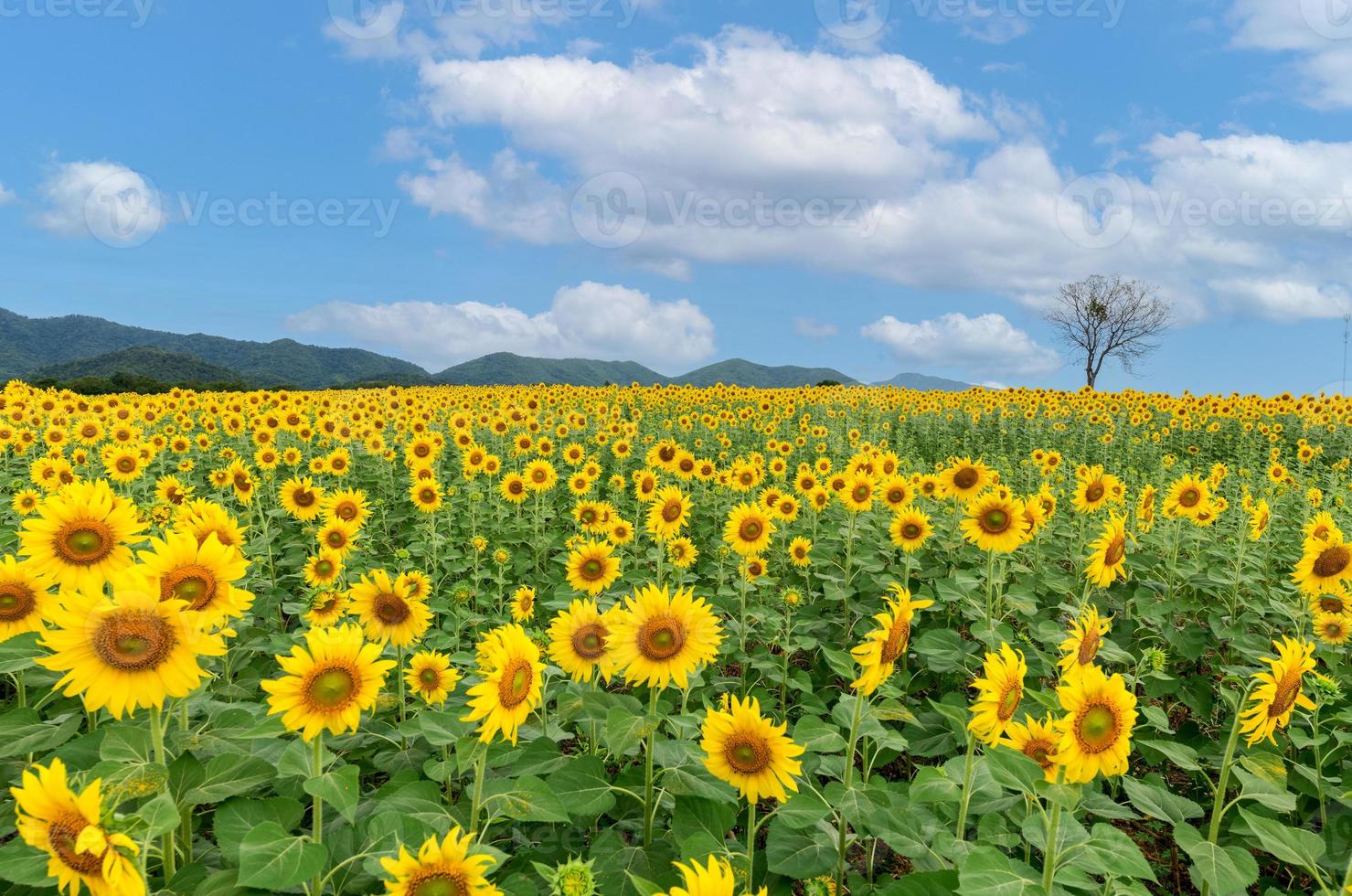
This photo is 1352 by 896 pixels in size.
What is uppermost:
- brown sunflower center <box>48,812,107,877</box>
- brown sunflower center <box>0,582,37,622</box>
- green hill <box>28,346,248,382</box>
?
green hill <box>28,346,248,382</box>

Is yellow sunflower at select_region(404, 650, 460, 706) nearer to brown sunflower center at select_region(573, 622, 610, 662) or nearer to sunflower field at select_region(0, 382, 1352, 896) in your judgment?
sunflower field at select_region(0, 382, 1352, 896)

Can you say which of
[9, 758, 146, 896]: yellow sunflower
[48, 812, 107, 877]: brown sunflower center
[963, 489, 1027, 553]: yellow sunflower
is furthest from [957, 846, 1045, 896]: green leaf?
[963, 489, 1027, 553]: yellow sunflower

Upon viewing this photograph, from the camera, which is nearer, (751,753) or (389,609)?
(751,753)

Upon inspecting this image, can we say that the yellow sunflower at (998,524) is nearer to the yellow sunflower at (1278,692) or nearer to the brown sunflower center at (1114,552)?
the brown sunflower center at (1114,552)

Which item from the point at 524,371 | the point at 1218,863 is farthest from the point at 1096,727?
the point at 524,371

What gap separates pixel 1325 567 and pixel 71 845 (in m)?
6.66

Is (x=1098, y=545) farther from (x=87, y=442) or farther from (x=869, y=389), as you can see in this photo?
(x=869, y=389)

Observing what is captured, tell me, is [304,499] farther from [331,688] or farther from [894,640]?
[894,640]

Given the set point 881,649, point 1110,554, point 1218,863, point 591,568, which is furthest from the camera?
point 591,568

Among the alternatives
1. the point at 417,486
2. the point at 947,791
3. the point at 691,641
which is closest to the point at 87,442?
the point at 417,486

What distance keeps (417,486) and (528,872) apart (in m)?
5.73

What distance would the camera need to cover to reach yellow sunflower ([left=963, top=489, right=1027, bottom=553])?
524 centimetres

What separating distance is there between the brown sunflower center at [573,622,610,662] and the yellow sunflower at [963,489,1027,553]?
331 centimetres

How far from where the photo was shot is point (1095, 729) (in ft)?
8.06
